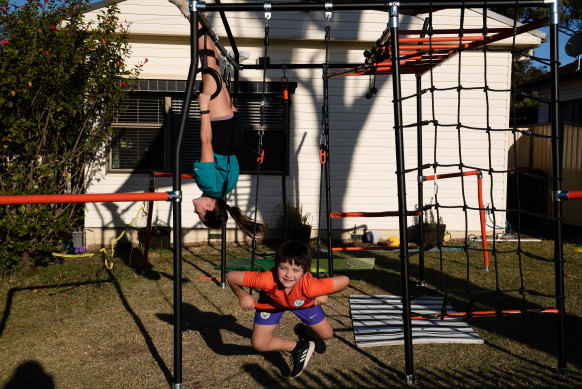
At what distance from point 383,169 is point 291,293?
217 inches

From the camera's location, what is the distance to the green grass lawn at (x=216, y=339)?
11.7 ft

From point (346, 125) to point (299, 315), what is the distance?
5.33 m

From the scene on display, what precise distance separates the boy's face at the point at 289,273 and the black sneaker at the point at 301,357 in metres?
0.53

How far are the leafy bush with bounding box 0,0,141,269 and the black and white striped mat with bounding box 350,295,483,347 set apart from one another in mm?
3778

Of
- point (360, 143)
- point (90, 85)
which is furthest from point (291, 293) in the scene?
point (360, 143)

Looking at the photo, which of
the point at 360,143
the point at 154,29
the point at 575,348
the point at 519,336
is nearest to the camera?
the point at 575,348

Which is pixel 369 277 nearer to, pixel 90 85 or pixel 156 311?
pixel 156 311

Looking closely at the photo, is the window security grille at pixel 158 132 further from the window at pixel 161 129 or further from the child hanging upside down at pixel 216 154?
the child hanging upside down at pixel 216 154

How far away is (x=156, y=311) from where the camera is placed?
16.9ft

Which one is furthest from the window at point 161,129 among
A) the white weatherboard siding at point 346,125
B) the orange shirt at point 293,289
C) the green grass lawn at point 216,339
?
the orange shirt at point 293,289

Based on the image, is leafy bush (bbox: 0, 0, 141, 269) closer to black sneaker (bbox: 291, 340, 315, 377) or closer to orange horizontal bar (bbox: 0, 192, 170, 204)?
orange horizontal bar (bbox: 0, 192, 170, 204)

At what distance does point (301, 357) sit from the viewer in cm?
359

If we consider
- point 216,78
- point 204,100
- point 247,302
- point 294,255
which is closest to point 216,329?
point 247,302

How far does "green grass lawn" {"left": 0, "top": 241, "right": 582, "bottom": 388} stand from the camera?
356 cm
